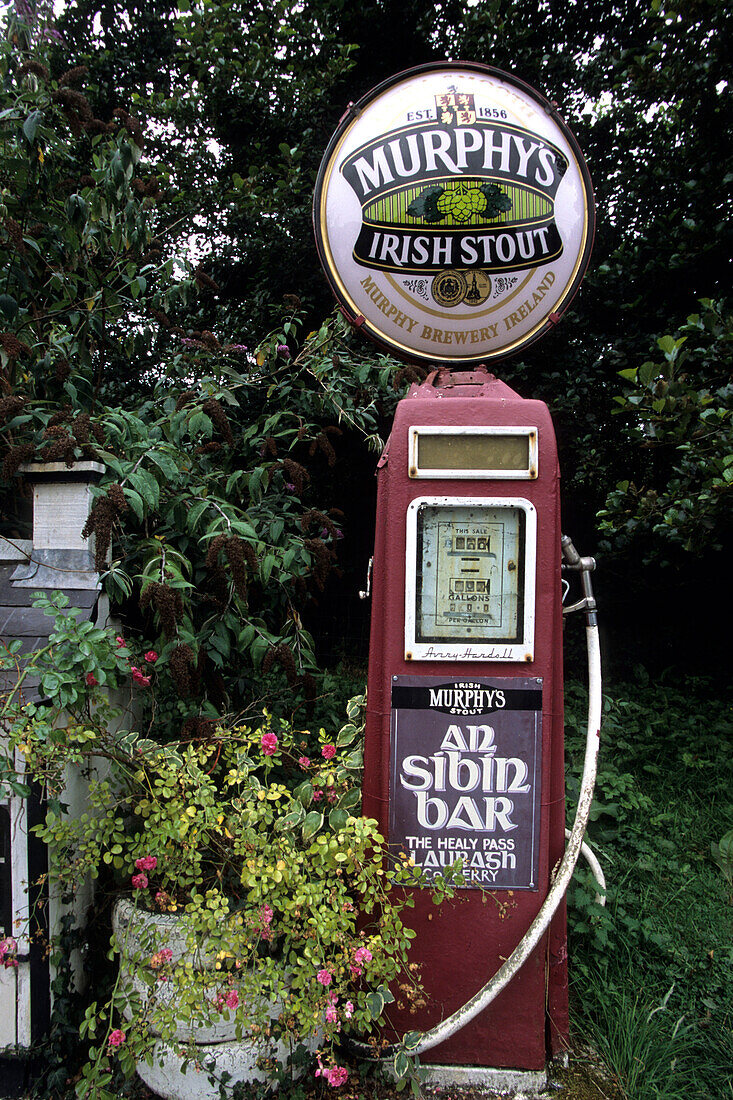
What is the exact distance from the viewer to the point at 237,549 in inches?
92.6

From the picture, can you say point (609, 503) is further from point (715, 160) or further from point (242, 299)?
point (242, 299)

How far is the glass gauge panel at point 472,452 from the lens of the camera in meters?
2.12

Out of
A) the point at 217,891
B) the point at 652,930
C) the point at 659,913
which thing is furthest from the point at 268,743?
the point at 659,913

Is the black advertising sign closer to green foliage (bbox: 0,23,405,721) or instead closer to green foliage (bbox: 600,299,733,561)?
green foliage (bbox: 0,23,405,721)

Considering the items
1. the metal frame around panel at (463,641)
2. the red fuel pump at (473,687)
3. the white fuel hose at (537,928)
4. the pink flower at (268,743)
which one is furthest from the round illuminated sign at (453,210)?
the pink flower at (268,743)

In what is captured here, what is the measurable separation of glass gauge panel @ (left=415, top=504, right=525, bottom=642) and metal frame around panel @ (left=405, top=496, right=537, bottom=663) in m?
0.02

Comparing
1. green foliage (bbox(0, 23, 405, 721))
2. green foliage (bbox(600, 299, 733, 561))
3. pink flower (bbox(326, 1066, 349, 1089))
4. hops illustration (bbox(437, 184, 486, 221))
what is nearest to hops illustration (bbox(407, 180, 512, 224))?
hops illustration (bbox(437, 184, 486, 221))

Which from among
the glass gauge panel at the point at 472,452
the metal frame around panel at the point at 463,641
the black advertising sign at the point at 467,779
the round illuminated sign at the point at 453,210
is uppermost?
the round illuminated sign at the point at 453,210

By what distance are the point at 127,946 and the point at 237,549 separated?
1.25m

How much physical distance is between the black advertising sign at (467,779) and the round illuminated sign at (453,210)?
46.4 inches

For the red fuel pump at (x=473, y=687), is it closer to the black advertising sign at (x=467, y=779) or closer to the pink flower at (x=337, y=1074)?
the black advertising sign at (x=467, y=779)

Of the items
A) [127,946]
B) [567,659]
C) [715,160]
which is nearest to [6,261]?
[127,946]

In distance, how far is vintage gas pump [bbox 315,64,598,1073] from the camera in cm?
211

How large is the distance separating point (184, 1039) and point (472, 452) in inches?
74.6
